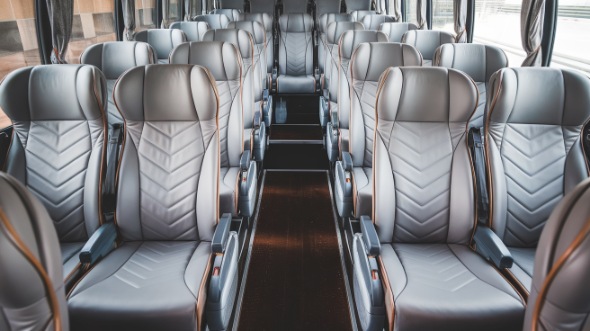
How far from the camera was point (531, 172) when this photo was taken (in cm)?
198

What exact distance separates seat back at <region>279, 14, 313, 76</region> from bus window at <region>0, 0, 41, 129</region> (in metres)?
3.23

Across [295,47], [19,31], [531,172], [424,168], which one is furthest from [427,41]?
[19,31]

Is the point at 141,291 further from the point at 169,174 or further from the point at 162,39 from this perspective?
the point at 162,39

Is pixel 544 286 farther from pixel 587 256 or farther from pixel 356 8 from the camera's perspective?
pixel 356 8

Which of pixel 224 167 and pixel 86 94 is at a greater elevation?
pixel 86 94

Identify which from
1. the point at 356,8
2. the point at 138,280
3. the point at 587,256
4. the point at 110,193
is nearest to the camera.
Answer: the point at 587,256

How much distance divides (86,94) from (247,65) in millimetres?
1771

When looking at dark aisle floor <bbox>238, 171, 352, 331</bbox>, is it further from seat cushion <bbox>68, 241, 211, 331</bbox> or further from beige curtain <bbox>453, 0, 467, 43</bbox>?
beige curtain <bbox>453, 0, 467, 43</bbox>

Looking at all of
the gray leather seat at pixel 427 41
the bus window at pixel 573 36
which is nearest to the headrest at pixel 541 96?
the bus window at pixel 573 36

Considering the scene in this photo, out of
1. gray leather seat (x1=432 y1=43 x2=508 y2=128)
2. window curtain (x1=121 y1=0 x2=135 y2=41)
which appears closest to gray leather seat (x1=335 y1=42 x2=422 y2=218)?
gray leather seat (x1=432 y1=43 x2=508 y2=128)

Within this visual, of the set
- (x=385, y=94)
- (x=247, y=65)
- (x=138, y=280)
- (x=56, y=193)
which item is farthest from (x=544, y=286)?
(x=247, y=65)

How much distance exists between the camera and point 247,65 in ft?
11.5

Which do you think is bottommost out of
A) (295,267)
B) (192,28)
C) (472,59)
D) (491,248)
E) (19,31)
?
(295,267)

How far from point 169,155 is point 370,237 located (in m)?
1.07
